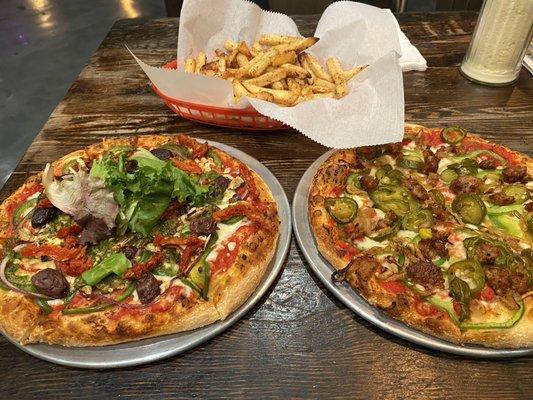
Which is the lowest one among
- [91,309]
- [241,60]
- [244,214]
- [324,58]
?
[91,309]

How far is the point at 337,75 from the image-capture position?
10.1ft

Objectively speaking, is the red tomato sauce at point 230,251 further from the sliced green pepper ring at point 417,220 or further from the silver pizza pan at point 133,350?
the sliced green pepper ring at point 417,220

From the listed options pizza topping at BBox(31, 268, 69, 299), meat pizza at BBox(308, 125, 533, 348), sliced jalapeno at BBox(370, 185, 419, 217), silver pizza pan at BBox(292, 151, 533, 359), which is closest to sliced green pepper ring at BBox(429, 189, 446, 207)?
meat pizza at BBox(308, 125, 533, 348)

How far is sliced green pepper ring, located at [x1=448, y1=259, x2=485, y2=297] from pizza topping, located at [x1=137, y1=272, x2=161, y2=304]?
1.38 metres

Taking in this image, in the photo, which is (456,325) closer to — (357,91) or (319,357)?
(319,357)

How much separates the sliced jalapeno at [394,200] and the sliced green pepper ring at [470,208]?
8.6 inches

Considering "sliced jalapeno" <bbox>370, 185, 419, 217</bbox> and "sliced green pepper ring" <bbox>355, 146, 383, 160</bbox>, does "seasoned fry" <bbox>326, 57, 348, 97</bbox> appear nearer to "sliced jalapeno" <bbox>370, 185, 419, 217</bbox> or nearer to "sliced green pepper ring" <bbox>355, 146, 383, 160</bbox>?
"sliced green pepper ring" <bbox>355, 146, 383, 160</bbox>

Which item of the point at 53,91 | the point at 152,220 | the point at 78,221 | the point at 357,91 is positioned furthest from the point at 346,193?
the point at 53,91

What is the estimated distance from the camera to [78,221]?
2.21 m

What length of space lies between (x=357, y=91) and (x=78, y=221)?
6.27 feet

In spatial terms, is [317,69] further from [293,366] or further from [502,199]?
[293,366]

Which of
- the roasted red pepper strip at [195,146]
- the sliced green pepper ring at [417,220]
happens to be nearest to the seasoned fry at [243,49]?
the roasted red pepper strip at [195,146]

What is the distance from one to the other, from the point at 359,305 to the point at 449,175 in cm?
105

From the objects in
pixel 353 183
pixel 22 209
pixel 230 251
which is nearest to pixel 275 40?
pixel 353 183
